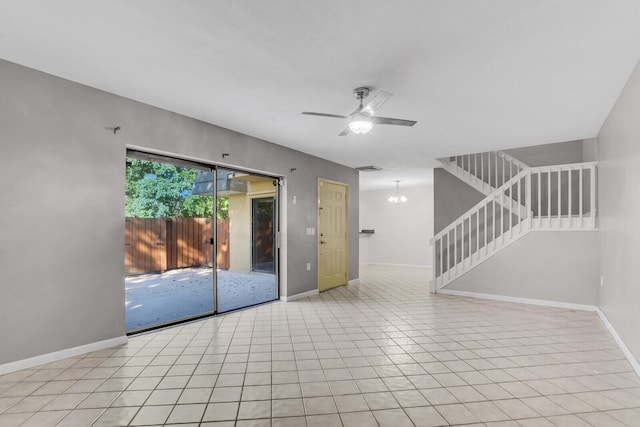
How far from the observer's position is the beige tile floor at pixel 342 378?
84.4 inches

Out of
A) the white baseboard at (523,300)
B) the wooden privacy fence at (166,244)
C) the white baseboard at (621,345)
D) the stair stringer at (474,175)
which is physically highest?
the stair stringer at (474,175)

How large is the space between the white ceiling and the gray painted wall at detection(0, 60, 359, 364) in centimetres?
23

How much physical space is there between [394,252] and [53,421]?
9.40 m

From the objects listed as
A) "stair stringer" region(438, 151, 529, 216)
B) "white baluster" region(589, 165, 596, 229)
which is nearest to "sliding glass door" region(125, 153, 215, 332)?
"stair stringer" region(438, 151, 529, 216)

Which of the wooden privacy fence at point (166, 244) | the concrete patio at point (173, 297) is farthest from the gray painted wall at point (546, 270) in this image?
the wooden privacy fence at point (166, 244)

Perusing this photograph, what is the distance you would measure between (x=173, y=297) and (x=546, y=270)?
19.1ft

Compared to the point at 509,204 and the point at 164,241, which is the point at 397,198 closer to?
the point at 509,204

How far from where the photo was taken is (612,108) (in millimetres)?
3691

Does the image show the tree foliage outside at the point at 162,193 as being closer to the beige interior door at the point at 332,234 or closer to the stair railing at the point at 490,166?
the beige interior door at the point at 332,234

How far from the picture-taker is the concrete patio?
13.2 feet

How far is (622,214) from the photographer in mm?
3281

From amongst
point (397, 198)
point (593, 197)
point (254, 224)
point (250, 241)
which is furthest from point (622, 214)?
point (397, 198)

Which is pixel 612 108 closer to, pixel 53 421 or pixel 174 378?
pixel 174 378

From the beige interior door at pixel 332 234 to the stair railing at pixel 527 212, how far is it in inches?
72.4
